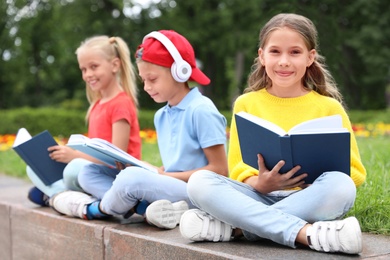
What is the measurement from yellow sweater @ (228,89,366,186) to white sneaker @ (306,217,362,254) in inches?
17.6

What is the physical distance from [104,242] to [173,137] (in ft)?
2.01

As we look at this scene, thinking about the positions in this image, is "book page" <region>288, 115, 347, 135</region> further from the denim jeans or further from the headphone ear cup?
the headphone ear cup

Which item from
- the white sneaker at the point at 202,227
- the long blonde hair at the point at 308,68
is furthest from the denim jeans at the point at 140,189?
the long blonde hair at the point at 308,68

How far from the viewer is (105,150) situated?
3.05 meters

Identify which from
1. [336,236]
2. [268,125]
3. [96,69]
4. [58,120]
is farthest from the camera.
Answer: [58,120]

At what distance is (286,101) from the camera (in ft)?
9.28

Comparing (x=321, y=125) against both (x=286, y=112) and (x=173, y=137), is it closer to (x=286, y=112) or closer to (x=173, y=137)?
(x=286, y=112)

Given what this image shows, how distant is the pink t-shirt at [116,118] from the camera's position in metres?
3.79

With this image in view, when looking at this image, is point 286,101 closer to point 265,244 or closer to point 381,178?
point 265,244

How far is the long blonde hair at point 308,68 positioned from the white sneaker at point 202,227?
673 millimetres

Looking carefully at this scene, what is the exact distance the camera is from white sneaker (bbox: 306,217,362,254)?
224cm

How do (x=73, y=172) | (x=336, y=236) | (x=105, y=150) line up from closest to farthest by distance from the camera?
1. (x=336, y=236)
2. (x=105, y=150)
3. (x=73, y=172)

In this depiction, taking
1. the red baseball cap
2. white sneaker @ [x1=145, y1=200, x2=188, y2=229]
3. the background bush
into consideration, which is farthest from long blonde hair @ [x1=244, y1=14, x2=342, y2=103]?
the background bush

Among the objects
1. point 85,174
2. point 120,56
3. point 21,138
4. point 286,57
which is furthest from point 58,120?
point 286,57
